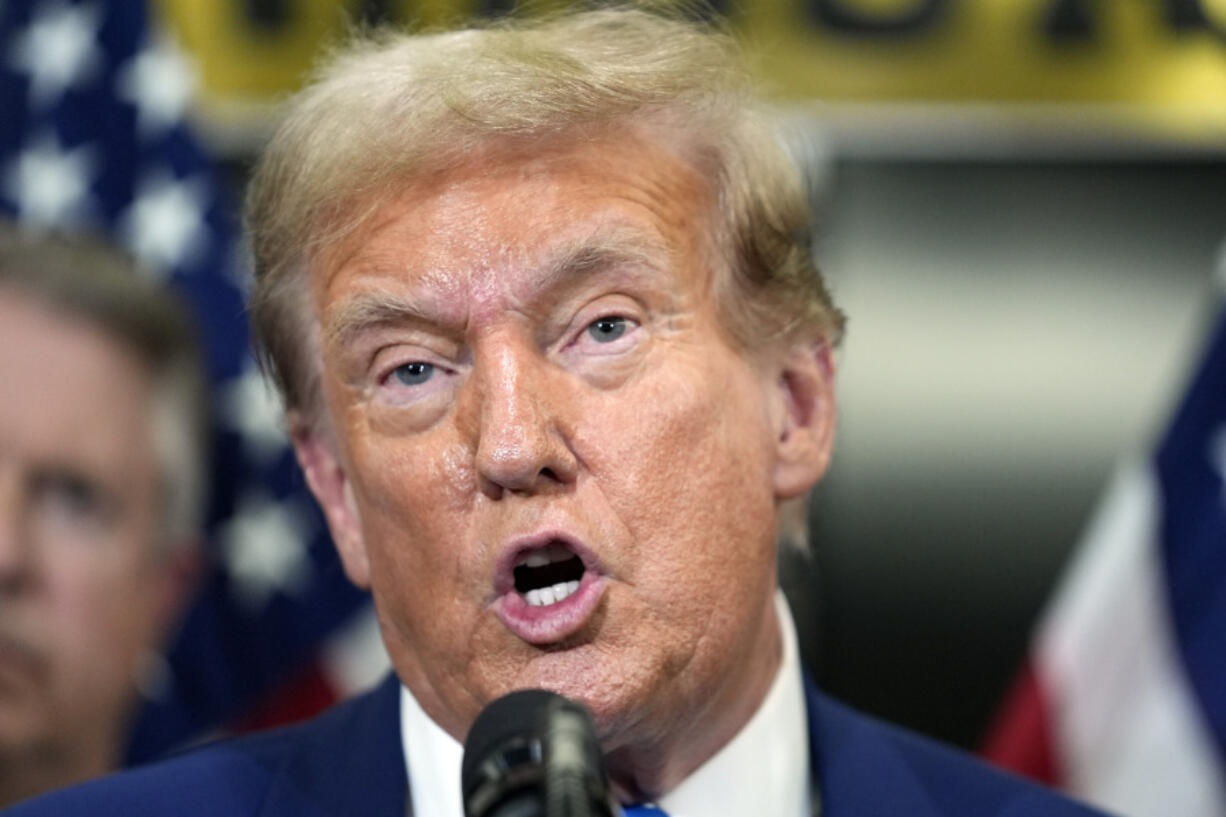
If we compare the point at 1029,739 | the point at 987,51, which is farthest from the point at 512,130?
the point at 987,51

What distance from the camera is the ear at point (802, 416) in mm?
2023

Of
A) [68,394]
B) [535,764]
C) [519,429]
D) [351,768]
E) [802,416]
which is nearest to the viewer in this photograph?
[535,764]

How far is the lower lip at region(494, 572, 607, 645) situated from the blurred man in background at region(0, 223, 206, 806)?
1475 mm

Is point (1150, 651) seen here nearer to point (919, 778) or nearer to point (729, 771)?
point (919, 778)

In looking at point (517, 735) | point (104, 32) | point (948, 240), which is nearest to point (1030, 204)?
point (948, 240)

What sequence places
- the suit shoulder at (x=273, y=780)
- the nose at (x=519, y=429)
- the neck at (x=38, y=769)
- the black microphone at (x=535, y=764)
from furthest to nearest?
1. the neck at (x=38, y=769)
2. the suit shoulder at (x=273, y=780)
3. the nose at (x=519, y=429)
4. the black microphone at (x=535, y=764)

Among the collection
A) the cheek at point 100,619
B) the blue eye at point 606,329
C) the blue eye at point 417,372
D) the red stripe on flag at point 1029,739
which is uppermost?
the blue eye at point 606,329

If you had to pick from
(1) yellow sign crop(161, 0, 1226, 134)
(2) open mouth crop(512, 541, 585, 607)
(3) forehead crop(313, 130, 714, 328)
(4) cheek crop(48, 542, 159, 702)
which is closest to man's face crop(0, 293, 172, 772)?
(4) cheek crop(48, 542, 159, 702)

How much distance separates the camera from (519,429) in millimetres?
1719

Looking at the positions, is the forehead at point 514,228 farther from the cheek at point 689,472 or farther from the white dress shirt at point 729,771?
the white dress shirt at point 729,771

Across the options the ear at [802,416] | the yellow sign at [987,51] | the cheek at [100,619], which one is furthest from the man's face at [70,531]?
the ear at [802,416]

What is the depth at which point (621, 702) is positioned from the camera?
5.70ft

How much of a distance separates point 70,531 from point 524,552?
154 cm

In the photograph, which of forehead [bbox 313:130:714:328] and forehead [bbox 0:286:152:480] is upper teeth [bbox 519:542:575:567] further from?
forehead [bbox 0:286:152:480]
